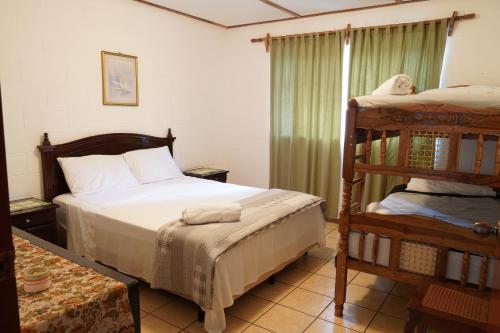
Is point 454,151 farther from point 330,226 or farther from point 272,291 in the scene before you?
point 330,226

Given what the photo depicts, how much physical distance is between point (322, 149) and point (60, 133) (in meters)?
2.80

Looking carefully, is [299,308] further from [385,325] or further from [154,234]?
[154,234]

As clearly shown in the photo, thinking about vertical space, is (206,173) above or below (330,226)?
above

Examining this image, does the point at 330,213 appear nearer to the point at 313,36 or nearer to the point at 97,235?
the point at 313,36

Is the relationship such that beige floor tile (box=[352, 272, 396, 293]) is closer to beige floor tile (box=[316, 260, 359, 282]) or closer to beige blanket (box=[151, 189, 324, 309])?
beige floor tile (box=[316, 260, 359, 282])

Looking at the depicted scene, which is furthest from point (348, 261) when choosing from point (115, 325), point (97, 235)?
point (97, 235)

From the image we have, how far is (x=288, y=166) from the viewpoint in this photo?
4.62 m

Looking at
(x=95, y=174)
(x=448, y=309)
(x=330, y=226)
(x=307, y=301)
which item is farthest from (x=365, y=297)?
(x=95, y=174)

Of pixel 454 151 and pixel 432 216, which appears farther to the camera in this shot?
pixel 432 216

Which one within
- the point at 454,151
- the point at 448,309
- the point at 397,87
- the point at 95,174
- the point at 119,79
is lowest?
the point at 448,309

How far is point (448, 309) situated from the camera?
1.75 meters

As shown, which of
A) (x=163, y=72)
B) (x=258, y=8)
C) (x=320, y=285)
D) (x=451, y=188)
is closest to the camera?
(x=320, y=285)

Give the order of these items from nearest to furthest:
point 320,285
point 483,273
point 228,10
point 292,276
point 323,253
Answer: point 483,273, point 320,285, point 292,276, point 323,253, point 228,10

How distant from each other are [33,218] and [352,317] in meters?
2.43
